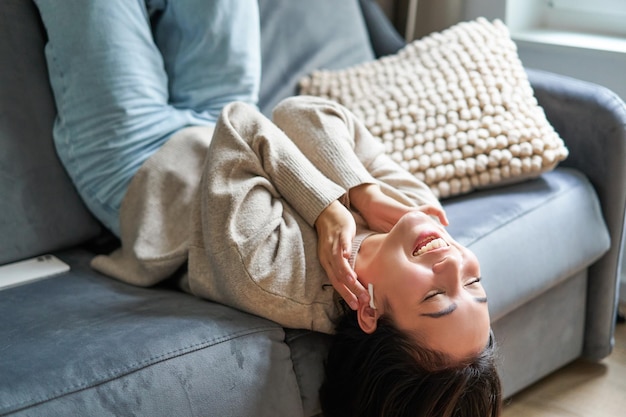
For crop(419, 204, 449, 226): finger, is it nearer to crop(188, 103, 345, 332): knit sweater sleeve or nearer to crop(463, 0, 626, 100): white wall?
crop(188, 103, 345, 332): knit sweater sleeve

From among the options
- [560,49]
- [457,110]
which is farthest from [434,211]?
[560,49]

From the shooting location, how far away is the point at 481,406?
4.20 ft

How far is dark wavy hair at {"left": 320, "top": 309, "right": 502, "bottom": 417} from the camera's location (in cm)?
124

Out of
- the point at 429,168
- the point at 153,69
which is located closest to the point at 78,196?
the point at 153,69

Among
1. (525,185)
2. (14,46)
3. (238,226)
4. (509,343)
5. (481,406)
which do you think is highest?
(14,46)

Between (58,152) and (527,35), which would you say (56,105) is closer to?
(58,152)

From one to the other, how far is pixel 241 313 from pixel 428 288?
32cm

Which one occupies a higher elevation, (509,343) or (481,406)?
(481,406)

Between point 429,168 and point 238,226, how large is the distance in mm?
567

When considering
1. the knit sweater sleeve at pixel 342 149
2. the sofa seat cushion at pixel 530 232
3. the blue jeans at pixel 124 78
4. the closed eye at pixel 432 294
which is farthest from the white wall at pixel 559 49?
the closed eye at pixel 432 294

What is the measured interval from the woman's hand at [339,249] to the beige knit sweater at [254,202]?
20 mm

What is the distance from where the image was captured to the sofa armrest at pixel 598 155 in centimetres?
182

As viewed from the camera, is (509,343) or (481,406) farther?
(509,343)

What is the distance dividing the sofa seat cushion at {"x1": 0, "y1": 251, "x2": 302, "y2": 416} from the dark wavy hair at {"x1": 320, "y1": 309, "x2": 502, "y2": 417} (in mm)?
94
